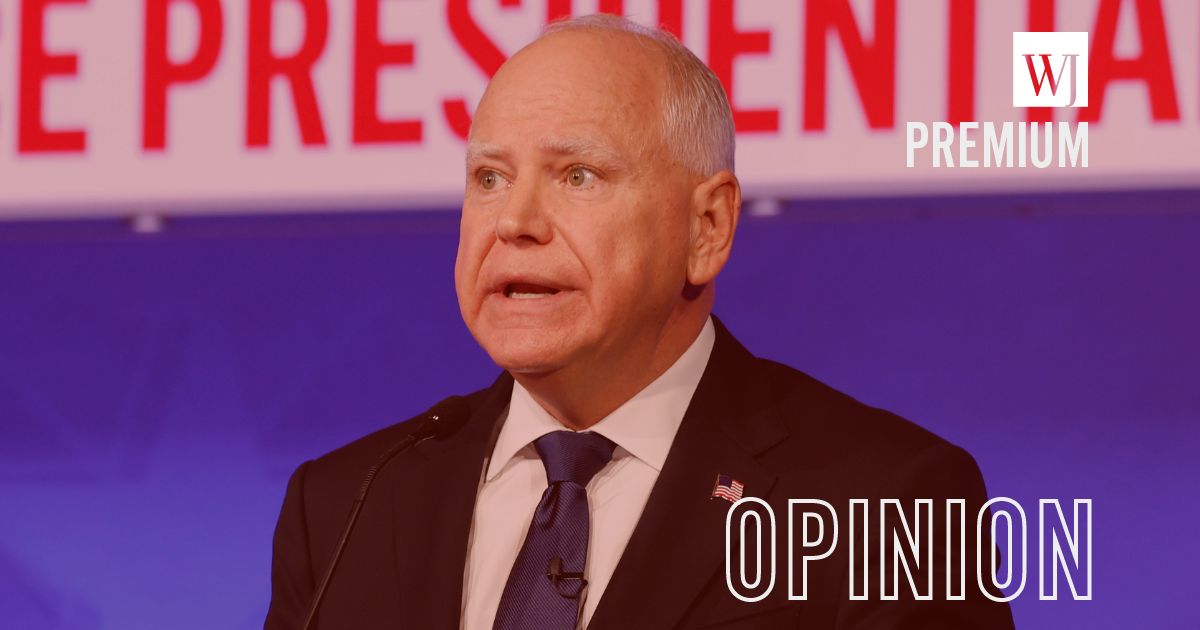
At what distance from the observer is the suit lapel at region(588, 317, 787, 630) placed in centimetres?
181

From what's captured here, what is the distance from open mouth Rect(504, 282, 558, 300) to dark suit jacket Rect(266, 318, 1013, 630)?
238mm

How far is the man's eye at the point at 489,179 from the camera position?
1916 millimetres

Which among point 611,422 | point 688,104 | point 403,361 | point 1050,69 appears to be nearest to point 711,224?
point 688,104

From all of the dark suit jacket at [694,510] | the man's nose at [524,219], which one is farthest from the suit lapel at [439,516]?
the man's nose at [524,219]

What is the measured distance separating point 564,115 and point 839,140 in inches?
25.9

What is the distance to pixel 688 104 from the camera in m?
1.97

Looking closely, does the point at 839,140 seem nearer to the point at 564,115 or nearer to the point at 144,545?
the point at 564,115

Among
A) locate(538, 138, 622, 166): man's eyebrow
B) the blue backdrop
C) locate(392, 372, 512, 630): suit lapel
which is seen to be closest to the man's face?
locate(538, 138, 622, 166): man's eyebrow

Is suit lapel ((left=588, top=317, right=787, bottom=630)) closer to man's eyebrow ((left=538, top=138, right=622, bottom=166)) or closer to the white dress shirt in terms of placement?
the white dress shirt

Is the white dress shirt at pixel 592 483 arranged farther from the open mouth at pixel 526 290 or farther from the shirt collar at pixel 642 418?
the open mouth at pixel 526 290

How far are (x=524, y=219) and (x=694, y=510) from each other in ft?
1.23

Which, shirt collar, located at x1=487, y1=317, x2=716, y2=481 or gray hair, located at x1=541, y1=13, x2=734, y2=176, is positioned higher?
gray hair, located at x1=541, y1=13, x2=734, y2=176

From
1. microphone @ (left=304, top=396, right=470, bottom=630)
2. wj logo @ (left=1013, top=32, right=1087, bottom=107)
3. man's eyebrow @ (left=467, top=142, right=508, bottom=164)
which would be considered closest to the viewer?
microphone @ (left=304, top=396, right=470, bottom=630)

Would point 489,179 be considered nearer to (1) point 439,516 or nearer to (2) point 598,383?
(2) point 598,383
